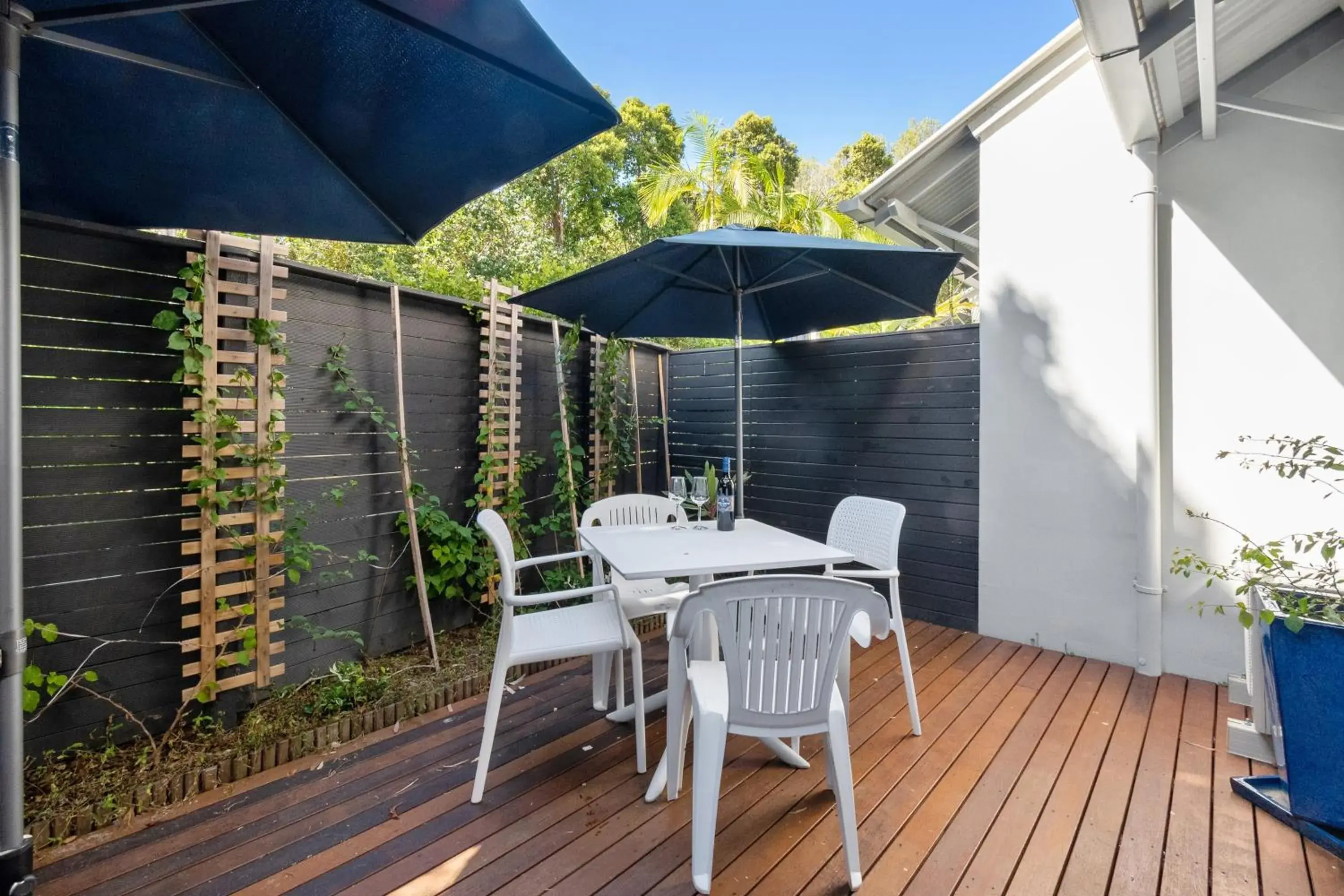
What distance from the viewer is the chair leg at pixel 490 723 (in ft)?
6.73

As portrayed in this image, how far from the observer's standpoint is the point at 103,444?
217 cm

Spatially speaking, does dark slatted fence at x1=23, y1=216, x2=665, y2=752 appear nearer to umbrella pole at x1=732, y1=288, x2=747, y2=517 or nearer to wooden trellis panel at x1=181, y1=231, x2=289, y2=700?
wooden trellis panel at x1=181, y1=231, x2=289, y2=700

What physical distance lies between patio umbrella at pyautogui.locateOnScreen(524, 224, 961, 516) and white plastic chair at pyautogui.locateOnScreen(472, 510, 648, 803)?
1432 mm

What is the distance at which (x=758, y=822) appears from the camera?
1.95 m

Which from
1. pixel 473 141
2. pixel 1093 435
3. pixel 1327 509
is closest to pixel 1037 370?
pixel 1093 435

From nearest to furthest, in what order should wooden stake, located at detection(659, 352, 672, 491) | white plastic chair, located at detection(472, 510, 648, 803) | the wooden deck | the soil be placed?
the wooden deck < the soil < white plastic chair, located at detection(472, 510, 648, 803) < wooden stake, located at detection(659, 352, 672, 491)

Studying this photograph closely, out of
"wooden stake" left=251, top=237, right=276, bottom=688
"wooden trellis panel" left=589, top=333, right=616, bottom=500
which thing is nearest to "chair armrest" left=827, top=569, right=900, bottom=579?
"wooden trellis panel" left=589, top=333, right=616, bottom=500

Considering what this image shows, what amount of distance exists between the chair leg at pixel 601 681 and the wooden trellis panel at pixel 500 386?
130 centimetres

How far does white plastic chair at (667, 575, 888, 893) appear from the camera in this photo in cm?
164

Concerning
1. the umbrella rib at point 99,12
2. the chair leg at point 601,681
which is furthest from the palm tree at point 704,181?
the umbrella rib at point 99,12

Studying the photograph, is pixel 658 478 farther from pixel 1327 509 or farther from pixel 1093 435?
pixel 1327 509

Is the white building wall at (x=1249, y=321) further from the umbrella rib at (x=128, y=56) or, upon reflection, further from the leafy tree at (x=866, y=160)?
the leafy tree at (x=866, y=160)

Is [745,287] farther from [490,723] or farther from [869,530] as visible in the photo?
[490,723]

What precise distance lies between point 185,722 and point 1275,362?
16.6 ft
